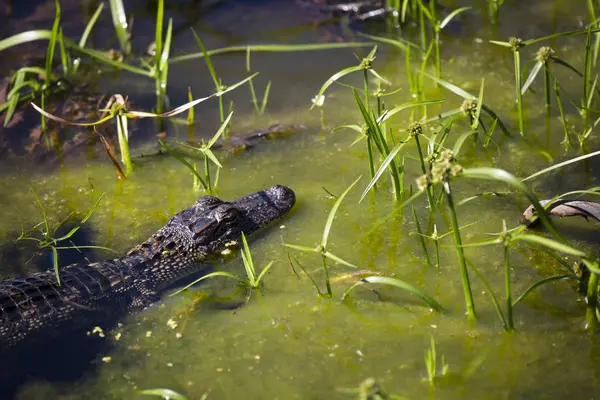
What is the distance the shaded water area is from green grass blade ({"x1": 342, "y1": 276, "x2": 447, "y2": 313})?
7 cm

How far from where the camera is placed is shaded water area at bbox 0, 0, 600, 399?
3092mm

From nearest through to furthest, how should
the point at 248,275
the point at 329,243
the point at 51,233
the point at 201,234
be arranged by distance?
the point at 248,275 → the point at 329,243 → the point at 201,234 → the point at 51,233

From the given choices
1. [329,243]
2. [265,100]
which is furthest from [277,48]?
[329,243]

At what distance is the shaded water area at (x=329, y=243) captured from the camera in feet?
10.1

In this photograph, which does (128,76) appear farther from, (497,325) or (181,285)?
(497,325)

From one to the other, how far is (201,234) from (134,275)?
45 cm

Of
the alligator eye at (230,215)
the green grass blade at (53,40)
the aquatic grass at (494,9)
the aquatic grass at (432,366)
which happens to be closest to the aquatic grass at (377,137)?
the alligator eye at (230,215)

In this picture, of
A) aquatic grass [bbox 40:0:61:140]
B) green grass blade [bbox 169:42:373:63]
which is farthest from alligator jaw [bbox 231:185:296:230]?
aquatic grass [bbox 40:0:61:140]

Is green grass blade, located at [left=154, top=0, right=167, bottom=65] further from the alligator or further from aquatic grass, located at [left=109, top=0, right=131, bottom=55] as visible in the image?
the alligator

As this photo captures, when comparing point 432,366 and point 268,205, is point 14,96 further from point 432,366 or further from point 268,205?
point 432,366

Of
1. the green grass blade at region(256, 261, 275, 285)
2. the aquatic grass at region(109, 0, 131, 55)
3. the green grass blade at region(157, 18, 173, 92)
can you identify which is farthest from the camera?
the aquatic grass at region(109, 0, 131, 55)

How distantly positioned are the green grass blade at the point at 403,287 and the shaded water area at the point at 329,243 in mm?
66

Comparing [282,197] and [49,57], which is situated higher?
[49,57]

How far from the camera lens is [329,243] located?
394 cm
